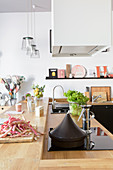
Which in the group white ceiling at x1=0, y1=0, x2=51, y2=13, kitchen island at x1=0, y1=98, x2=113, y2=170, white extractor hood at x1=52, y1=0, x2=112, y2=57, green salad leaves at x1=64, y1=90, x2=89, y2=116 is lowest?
kitchen island at x1=0, y1=98, x2=113, y2=170

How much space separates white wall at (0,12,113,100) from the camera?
15.1 ft

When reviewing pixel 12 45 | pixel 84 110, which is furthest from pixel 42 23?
pixel 84 110

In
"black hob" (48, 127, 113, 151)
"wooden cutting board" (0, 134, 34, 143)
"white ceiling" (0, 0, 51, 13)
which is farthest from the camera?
"white ceiling" (0, 0, 51, 13)

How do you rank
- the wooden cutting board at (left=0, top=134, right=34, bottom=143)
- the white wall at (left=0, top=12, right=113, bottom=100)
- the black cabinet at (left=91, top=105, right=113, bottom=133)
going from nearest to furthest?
1. the wooden cutting board at (left=0, top=134, right=34, bottom=143)
2. the black cabinet at (left=91, top=105, right=113, bottom=133)
3. the white wall at (left=0, top=12, right=113, bottom=100)

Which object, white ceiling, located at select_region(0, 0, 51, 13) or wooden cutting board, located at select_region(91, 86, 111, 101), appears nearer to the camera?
white ceiling, located at select_region(0, 0, 51, 13)

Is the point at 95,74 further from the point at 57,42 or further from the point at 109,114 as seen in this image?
the point at 57,42

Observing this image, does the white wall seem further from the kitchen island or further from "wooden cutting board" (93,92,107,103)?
the kitchen island

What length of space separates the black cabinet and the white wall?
0.74m

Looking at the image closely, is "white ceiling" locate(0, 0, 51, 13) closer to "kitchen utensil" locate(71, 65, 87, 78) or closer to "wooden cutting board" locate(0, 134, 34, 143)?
"kitchen utensil" locate(71, 65, 87, 78)

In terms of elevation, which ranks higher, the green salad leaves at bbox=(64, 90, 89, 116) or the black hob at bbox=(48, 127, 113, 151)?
the green salad leaves at bbox=(64, 90, 89, 116)

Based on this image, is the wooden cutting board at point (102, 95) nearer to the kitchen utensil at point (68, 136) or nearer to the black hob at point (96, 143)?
the black hob at point (96, 143)

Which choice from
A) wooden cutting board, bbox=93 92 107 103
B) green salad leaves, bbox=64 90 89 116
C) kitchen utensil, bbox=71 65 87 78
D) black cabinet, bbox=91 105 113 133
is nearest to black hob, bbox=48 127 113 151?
green salad leaves, bbox=64 90 89 116

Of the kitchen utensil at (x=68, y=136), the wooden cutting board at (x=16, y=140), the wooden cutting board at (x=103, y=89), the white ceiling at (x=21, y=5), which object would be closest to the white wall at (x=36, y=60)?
the wooden cutting board at (x=103, y=89)

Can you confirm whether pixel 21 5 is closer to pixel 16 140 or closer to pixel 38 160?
pixel 16 140
